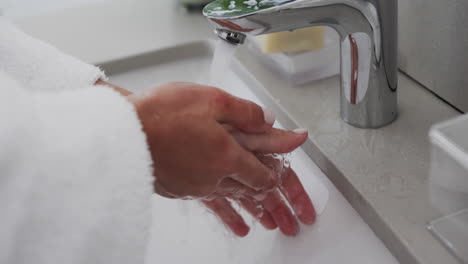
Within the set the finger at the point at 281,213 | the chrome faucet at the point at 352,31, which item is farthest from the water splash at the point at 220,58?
the finger at the point at 281,213

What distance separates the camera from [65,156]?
1.07 ft

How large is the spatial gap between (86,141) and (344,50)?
10.5 inches

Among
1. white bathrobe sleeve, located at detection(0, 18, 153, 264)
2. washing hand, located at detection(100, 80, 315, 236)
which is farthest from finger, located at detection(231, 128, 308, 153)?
white bathrobe sleeve, located at detection(0, 18, 153, 264)

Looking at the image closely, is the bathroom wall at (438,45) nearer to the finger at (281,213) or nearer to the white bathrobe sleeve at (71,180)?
the finger at (281,213)

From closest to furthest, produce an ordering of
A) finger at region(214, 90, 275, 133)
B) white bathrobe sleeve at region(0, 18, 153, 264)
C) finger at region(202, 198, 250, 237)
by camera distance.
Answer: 1. white bathrobe sleeve at region(0, 18, 153, 264)
2. finger at region(214, 90, 275, 133)
3. finger at region(202, 198, 250, 237)

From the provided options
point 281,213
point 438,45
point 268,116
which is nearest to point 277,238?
point 281,213

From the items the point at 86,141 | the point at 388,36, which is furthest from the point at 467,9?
the point at 86,141

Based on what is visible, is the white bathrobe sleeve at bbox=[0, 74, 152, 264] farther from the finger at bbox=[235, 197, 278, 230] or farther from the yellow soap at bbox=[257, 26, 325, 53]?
the yellow soap at bbox=[257, 26, 325, 53]

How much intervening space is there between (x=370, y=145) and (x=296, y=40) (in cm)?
15

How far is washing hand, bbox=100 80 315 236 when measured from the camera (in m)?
0.39

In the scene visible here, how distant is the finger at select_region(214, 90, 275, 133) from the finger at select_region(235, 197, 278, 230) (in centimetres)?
8

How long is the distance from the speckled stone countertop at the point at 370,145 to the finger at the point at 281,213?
5 centimetres

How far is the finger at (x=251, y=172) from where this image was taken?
1.37 ft

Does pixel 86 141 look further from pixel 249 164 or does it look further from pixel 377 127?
pixel 377 127
